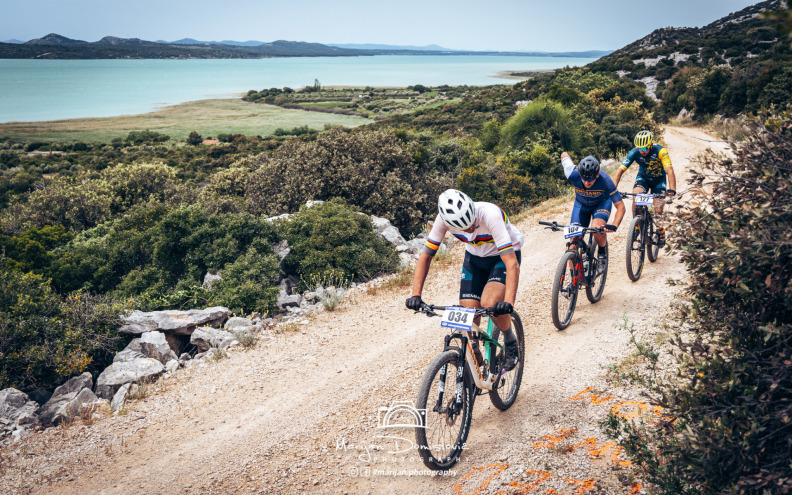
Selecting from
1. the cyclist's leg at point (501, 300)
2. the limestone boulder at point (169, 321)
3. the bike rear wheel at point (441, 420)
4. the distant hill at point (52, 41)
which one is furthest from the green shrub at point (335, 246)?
the distant hill at point (52, 41)

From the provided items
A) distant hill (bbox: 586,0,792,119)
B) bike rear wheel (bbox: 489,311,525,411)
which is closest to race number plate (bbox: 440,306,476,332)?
bike rear wheel (bbox: 489,311,525,411)

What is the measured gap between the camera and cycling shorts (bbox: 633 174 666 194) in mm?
9523

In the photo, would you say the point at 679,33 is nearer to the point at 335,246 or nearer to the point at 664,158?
the point at 664,158

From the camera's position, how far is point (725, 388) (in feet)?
9.75

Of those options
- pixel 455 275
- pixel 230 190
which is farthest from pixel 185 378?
pixel 230 190

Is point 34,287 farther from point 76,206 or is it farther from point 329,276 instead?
point 76,206

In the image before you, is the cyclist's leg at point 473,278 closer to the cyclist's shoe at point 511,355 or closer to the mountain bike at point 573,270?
the cyclist's shoe at point 511,355

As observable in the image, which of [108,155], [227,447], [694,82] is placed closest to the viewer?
[227,447]

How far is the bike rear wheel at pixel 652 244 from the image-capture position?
978 centimetres

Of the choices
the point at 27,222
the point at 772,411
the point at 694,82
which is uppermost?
the point at 694,82

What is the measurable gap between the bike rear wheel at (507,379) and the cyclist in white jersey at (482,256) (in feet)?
0.52

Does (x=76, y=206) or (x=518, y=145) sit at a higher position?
(x=518, y=145)

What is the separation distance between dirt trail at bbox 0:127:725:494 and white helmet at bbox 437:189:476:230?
2513mm

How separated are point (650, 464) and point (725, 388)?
1.00m
